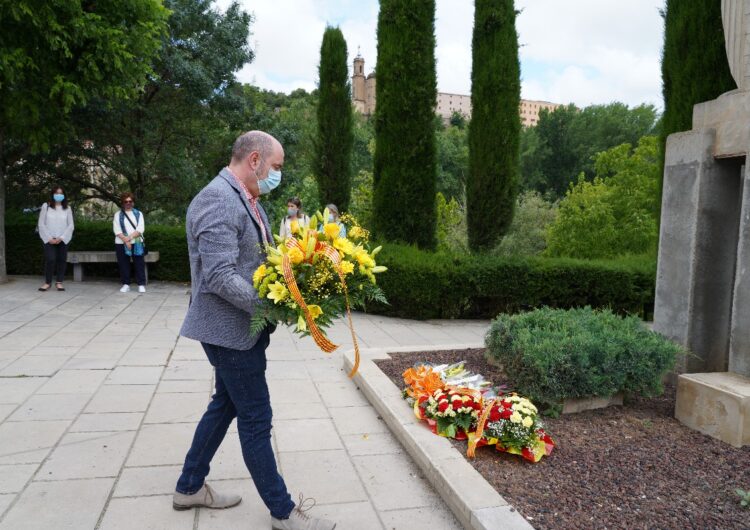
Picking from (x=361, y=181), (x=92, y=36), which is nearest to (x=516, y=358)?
(x=92, y=36)

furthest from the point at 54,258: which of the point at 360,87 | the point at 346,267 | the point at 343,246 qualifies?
the point at 360,87

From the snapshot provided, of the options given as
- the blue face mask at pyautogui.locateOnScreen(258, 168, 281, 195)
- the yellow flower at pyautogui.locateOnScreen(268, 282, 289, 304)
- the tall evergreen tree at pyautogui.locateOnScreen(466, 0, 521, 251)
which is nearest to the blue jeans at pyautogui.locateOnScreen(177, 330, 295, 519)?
the yellow flower at pyautogui.locateOnScreen(268, 282, 289, 304)

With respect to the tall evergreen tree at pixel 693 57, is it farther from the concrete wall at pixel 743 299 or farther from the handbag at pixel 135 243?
the handbag at pixel 135 243

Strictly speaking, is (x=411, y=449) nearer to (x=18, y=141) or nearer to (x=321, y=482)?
(x=321, y=482)

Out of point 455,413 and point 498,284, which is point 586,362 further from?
point 498,284

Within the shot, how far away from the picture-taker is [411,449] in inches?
151

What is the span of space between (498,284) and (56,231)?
830 cm

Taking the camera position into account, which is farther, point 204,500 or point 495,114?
point 495,114

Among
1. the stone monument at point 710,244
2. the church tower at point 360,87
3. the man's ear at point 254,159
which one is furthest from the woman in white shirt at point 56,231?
the church tower at point 360,87

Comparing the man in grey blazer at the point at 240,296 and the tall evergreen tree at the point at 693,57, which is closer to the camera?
the man in grey blazer at the point at 240,296

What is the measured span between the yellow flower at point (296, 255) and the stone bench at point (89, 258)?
35.1 ft

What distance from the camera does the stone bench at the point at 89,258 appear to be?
12.2 metres

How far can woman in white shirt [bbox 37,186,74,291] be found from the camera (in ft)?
34.9

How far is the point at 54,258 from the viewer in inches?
433
